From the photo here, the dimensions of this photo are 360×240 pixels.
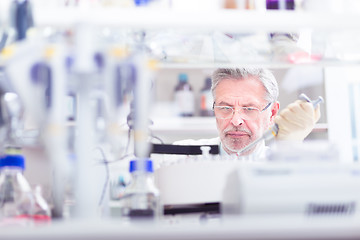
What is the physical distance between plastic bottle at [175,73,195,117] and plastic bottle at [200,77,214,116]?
0.05 meters

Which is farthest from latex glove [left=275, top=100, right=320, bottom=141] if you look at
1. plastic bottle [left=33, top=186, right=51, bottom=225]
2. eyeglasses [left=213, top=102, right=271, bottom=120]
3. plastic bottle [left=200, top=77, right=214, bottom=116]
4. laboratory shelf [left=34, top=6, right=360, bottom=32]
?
plastic bottle [left=200, top=77, right=214, bottom=116]

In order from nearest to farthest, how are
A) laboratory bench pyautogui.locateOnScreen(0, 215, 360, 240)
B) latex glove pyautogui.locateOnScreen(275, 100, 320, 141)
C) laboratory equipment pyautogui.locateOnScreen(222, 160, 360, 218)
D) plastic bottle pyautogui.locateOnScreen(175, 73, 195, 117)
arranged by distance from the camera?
laboratory bench pyautogui.locateOnScreen(0, 215, 360, 240) < laboratory equipment pyautogui.locateOnScreen(222, 160, 360, 218) < latex glove pyautogui.locateOnScreen(275, 100, 320, 141) < plastic bottle pyautogui.locateOnScreen(175, 73, 195, 117)

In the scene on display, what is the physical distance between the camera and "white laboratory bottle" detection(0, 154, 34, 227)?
35.3 inches

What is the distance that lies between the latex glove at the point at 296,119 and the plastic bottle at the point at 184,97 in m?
1.20

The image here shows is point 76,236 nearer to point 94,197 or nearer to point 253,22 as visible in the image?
point 94,197

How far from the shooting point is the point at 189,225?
1.93 feet

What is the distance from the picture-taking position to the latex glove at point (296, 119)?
3.72ft

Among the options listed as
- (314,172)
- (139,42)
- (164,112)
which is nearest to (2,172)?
(139,42)

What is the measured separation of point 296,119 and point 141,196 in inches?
20.4

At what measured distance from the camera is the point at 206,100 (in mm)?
2559

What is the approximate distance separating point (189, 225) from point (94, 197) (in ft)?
0.83

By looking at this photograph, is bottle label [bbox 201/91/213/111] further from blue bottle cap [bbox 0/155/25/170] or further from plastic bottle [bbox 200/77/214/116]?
blue bottle cap [bbox 0/155/25/170]

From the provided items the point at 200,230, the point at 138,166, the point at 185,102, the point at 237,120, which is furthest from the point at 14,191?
the point at 185,102

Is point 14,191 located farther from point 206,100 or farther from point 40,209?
point 206,100
